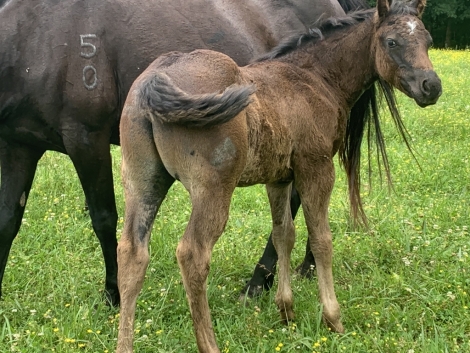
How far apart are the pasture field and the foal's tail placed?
129cm

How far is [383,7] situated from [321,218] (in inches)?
46.5

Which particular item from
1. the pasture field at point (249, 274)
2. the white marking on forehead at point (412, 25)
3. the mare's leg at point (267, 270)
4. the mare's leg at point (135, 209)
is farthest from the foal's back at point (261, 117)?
the mare's leg at point (267, 270)

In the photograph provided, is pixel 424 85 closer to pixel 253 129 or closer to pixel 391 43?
pixel 391 43

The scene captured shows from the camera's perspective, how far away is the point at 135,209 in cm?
284

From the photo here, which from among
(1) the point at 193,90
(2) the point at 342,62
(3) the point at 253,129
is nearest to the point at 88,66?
(1) the point at 193,90

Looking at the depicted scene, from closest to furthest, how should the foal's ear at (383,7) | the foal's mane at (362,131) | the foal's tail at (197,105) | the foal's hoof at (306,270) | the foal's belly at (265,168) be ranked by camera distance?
the foal's tail at (197,105) < the foal's belly at (265,168) < the foal's ear at (383,7) < the foal's mane at (362,131) < the foal's hoof at (306,270)

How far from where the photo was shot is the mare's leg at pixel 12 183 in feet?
12.3

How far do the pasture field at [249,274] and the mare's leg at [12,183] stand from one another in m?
0.44

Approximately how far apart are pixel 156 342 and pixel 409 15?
222cm

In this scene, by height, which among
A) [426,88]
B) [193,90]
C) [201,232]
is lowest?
[201,232]

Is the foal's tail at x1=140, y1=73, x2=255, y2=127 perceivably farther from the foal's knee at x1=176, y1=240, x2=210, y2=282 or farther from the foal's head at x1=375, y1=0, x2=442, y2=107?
the foal's head at x1=375, y1=0, x2=442, y2=107

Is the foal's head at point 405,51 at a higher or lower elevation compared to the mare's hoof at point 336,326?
higher

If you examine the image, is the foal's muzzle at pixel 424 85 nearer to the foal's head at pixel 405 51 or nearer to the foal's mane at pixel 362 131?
the foal's head at pixel 405 51

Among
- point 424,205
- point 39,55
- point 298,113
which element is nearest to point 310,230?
point 298,113
